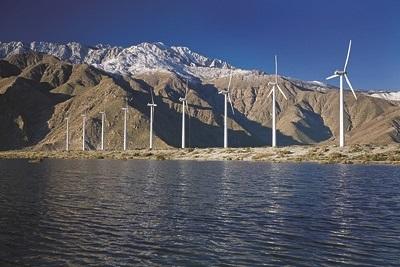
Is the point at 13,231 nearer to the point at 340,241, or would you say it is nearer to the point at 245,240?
the point at 245,240

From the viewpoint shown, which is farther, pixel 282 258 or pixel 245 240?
pixel 245 240

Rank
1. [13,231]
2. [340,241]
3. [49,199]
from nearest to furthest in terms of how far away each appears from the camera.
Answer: [340,241] → [13,231] → [49,199]

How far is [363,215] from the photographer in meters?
39.3

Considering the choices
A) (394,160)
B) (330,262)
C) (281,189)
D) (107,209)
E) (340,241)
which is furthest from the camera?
(394,160)

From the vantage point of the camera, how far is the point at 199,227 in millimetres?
33875

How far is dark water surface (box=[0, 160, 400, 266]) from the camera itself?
1014 inches

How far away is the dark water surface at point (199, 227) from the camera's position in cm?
2575

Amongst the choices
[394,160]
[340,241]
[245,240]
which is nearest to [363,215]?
[340,241]

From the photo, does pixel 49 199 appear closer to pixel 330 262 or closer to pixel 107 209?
pixel 107 209

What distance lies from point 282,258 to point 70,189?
129 ft

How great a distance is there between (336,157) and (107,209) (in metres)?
117

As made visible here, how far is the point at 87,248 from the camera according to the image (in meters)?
27.6

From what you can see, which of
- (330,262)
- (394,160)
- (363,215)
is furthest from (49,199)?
(394,160)

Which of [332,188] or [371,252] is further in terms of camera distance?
[332,188]
